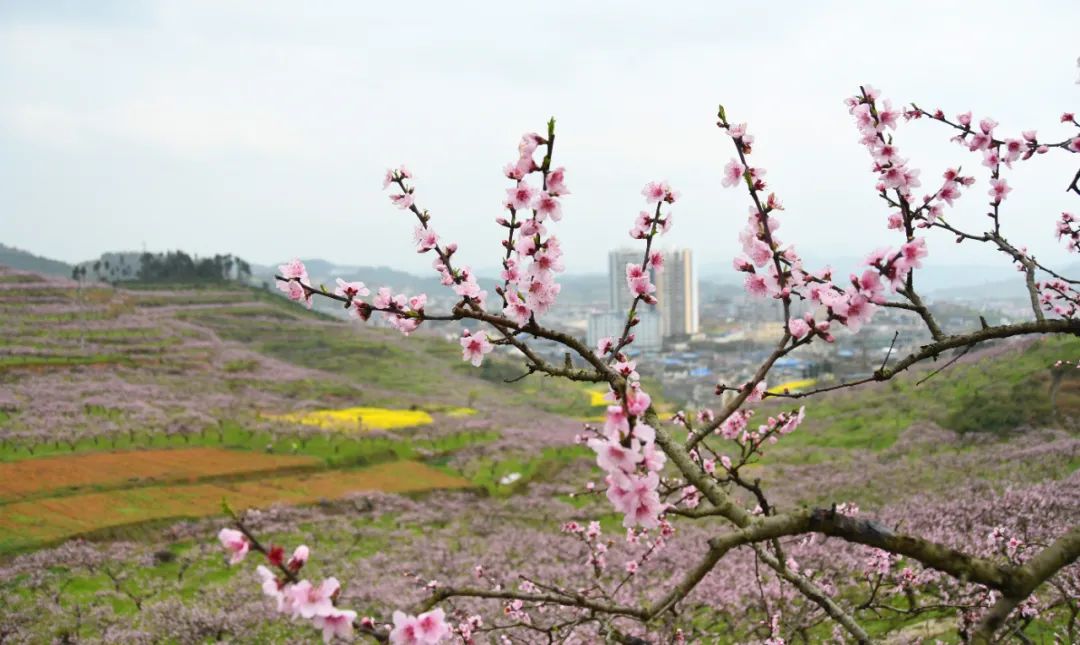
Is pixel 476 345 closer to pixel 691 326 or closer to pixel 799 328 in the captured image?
pixel 799 328

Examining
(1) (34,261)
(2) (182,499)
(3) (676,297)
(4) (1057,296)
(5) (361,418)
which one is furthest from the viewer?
(3) (676,297)

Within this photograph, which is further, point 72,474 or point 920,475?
point 920,475

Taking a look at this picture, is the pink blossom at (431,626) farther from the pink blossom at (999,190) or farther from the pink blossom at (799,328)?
the pink blossom at (999,190)

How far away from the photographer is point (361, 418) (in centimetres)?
2348

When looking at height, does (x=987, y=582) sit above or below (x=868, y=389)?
above

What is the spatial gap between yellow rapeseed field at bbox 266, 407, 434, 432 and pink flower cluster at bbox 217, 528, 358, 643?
65.4ft

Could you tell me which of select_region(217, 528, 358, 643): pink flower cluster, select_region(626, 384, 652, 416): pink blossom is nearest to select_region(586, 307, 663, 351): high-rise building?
select_region(626, 384, 652, 416): pink blossom

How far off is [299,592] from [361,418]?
22.7 m

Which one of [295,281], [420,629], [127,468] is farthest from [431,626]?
[127,468]

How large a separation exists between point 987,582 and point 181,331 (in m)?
33.9

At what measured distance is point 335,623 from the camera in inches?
70.6

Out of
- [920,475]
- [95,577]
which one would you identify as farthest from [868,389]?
[95,577]

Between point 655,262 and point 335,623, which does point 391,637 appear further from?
point 655,262

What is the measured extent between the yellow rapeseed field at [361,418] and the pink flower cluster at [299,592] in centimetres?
1995
